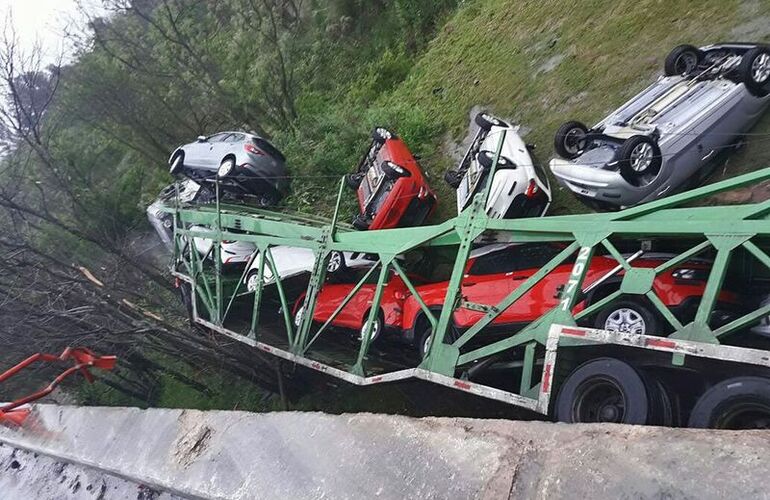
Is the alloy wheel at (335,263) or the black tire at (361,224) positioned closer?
the alloy wheel at (335,263)

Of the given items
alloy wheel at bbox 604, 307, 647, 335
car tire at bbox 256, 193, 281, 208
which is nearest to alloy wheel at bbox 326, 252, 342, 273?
alloy wheel at bbox 604, 307, 647, 335

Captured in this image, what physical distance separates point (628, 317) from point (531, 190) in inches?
108

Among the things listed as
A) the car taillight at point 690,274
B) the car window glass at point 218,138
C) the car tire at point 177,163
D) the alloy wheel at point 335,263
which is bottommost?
the car taillight at point 690,274

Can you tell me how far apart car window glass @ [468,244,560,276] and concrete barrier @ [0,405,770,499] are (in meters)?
4.16

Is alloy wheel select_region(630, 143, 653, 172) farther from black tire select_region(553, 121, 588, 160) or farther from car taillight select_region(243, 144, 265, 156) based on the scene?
car taillight select_region(243, 144, 265, 156)

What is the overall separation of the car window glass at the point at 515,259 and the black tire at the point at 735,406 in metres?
2.87

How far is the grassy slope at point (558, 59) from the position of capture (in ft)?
31.3

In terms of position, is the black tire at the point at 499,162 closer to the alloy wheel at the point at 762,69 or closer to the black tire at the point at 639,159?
the black tire at the point at 639,159

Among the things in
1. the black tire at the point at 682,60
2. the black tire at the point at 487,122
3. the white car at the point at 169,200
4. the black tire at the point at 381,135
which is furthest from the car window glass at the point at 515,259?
the white car at the point at 169,200

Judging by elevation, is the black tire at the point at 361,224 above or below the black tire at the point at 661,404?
above

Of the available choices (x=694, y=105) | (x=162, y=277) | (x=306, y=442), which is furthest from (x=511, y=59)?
(x=306, y=442)

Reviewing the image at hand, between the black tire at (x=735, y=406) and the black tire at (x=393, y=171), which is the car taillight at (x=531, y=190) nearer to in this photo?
the black tire at (x=393, y=171)

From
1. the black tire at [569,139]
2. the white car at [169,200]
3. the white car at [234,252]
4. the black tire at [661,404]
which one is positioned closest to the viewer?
the black tire at [661,404]

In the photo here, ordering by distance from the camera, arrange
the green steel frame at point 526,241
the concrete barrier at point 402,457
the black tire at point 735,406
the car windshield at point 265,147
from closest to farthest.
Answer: the concrete barrier at point 402,457, the black tire at point 735,406, the green steel frame at point 526,241, the car windshield at point 265,147
